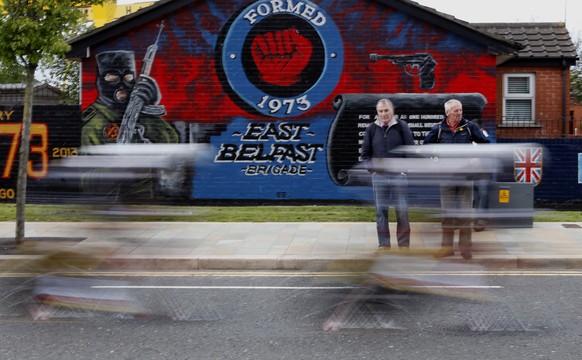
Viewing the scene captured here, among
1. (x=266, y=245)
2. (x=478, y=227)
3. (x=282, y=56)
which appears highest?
(x=282, y=56)

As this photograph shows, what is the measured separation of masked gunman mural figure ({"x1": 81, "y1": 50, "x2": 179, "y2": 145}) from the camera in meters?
15.9

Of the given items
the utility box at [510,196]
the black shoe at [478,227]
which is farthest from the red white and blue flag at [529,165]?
the black shoe at [478,227]

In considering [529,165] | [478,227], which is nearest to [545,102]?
[529,165]

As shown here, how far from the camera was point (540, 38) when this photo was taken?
683 inches

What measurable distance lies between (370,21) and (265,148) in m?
3.37

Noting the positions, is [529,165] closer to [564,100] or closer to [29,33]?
[564,100]

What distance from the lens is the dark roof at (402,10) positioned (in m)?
15.2

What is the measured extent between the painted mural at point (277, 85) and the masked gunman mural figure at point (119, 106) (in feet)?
0.07

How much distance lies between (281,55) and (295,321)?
9.92 metres

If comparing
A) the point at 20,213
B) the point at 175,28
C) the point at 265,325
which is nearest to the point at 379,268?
the point at 265,325

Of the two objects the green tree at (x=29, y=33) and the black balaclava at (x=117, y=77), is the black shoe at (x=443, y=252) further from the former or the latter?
the black balaclava at (x=117, y=77)

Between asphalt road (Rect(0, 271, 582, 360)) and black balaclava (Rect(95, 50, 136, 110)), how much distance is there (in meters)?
7.91

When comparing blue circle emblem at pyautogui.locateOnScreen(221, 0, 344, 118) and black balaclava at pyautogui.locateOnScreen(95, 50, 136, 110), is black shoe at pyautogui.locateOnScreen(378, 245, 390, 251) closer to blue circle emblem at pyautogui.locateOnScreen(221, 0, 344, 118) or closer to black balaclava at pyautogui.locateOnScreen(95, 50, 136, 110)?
blue circle emblem at pyautogui.locateOnScreen(221, 0, 344, 118)

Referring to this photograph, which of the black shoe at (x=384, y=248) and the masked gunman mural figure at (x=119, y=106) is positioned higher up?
the masked gunman mural figure at (x=119, y=106)
